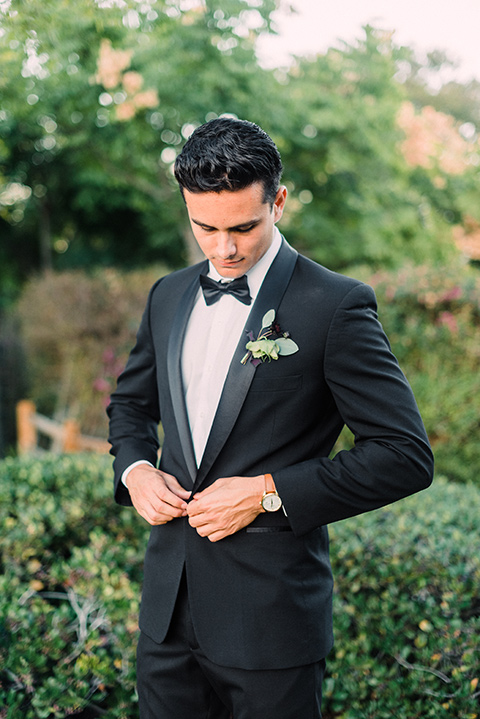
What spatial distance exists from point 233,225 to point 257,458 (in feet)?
1.95

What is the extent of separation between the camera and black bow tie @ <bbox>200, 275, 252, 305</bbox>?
1711mm

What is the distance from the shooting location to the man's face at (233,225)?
1.55 meters

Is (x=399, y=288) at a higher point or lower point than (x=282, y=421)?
lower

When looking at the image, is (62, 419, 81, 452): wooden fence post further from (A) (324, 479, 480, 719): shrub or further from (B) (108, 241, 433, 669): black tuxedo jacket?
(B) (108, 241, 433, 669): black tuxedo jacket

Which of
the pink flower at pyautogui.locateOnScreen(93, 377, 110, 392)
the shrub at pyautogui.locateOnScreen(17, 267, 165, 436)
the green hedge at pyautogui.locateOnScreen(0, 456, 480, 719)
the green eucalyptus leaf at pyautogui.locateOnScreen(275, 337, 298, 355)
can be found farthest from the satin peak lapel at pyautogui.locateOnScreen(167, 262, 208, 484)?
the pink flower at pyautogui.locateOnScreen(93, 377, 110, 392)

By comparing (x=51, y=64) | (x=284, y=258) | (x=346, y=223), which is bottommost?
(x=346, y=223)

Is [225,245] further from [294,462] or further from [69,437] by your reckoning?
[69,437]

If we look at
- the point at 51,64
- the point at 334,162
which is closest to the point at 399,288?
the point at 51,64

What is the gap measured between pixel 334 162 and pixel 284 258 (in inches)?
437

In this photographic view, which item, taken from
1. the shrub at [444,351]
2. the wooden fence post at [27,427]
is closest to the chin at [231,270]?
the shrub at [444,351]

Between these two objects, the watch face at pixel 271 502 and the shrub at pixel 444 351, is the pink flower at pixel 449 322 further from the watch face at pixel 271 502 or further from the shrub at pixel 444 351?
the watch face at pixel 271 502

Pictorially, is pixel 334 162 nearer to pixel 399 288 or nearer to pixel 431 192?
pixel 431 192

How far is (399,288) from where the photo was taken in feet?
19.5

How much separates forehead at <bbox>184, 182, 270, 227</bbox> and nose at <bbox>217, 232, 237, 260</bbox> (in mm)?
33
